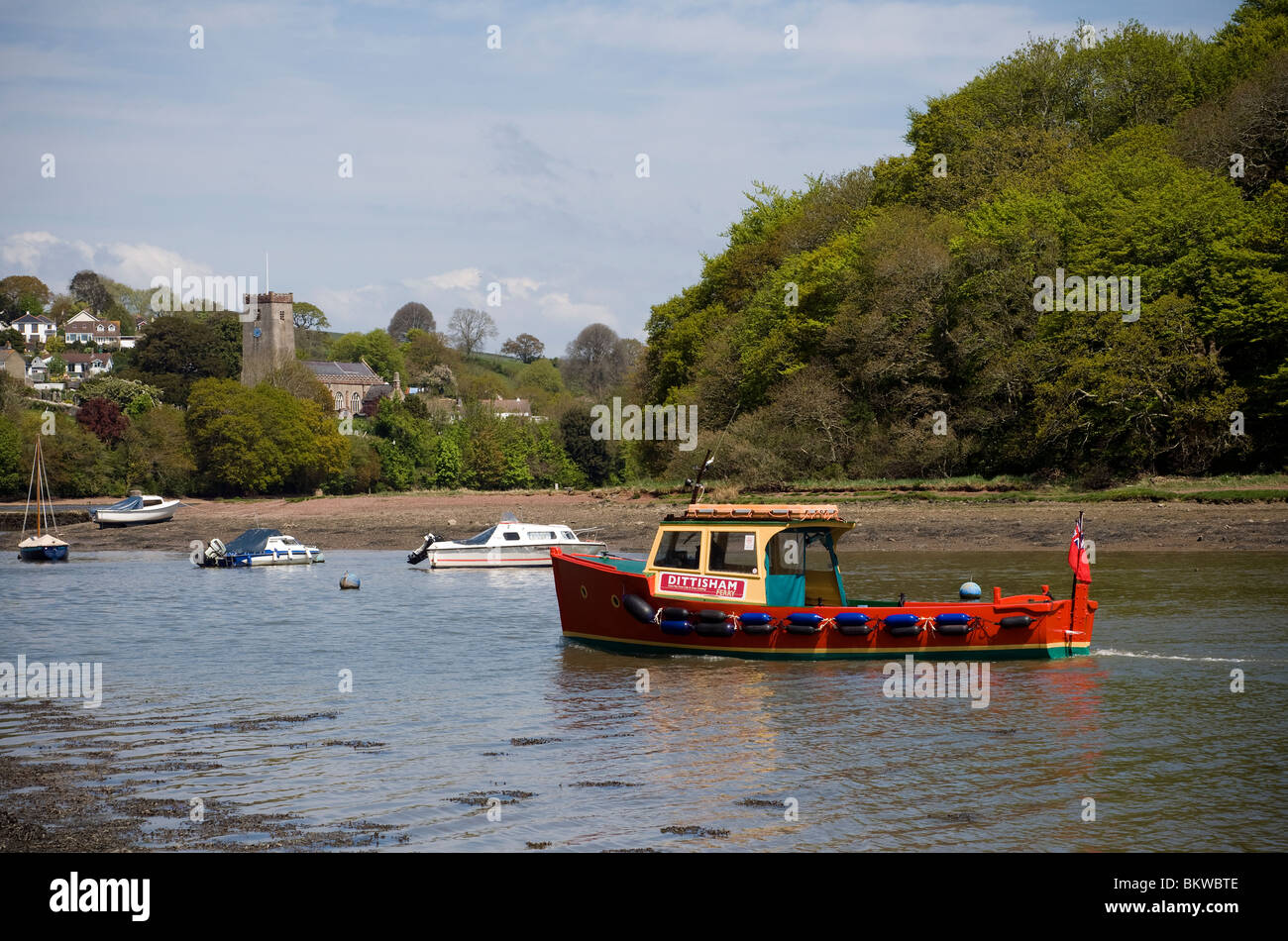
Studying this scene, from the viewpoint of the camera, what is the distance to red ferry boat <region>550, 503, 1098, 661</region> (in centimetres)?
1953

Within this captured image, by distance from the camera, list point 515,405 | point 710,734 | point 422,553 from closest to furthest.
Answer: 1. point 710,734
2. point 422,553
3. point 515,405

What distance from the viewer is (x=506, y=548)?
4428 cm

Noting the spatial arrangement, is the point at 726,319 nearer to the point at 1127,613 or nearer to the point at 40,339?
the point at 1127,613

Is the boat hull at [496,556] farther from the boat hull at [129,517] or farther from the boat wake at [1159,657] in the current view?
the boat hull at [129,517]

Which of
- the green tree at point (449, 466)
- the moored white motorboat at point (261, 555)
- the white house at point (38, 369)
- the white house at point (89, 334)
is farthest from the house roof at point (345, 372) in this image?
the moored white motorboat at point (261, 555)

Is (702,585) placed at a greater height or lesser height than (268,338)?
lesser

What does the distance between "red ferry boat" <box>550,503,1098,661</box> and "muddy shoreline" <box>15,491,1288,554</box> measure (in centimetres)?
1903

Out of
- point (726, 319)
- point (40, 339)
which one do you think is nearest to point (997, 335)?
point (726, 319)

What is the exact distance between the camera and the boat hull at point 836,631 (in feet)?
64.0

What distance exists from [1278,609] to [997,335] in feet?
93.8

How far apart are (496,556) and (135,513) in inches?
1296

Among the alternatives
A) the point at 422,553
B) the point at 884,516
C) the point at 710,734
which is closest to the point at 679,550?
the point at 710,734

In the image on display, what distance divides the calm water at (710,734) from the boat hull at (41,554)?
2772 centimetres

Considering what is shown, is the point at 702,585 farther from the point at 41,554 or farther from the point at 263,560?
the point at 41,554
